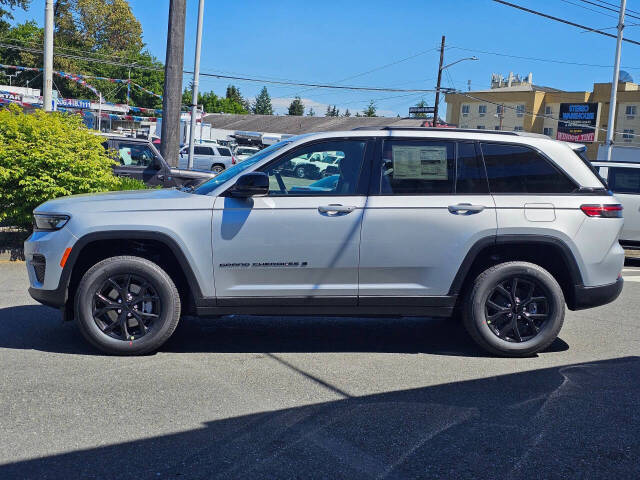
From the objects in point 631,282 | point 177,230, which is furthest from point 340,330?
point 631,282

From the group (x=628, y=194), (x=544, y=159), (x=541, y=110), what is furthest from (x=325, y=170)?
(x=541, y=110)

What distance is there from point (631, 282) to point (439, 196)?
19.0 feet

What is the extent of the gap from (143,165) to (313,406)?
1055cm

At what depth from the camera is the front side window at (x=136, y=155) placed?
1430 centimetres

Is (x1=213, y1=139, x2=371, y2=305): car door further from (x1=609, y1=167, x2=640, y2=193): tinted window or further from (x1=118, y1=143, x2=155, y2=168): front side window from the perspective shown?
(x1=118, y1=143, x2=155, y2=168): front side window

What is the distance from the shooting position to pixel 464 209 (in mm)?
5879

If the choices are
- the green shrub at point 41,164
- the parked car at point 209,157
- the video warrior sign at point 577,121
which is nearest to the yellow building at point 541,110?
the video warrior sign at point 577,121

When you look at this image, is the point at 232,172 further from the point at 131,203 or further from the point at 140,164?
the point at 140,164

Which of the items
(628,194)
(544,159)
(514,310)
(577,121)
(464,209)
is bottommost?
(514,310)

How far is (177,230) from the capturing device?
570 cm

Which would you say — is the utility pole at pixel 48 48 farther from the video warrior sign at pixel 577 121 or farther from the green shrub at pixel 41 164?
the video warrior sign at pixel 577 121

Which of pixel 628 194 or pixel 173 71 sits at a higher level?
pixel 173 71

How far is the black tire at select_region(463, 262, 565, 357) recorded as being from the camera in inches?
235

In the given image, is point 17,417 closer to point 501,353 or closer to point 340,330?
point 340,330
